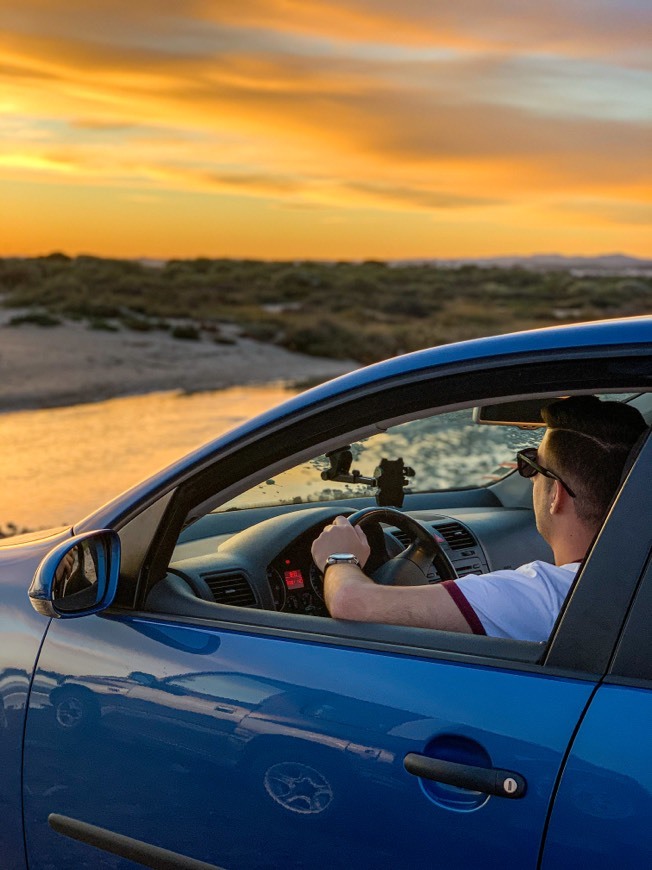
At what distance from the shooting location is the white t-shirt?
2.26 metres

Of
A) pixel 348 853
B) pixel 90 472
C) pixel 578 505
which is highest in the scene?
pixel 578 505

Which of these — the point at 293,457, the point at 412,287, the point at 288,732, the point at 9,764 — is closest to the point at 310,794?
the point at 288,732

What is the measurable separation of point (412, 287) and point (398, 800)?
88630 mm

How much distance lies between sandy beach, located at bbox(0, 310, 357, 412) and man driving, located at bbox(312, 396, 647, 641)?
65.5ft

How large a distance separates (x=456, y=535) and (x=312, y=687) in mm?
1836

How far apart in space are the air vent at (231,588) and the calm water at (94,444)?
6.82m

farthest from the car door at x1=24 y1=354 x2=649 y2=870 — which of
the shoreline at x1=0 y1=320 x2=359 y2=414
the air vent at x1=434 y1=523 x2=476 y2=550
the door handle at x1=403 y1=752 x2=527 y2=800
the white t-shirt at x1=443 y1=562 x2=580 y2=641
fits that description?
the shoreline at x1=0 y1=320 x2=359 y2=414

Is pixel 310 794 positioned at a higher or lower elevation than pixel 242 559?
lower

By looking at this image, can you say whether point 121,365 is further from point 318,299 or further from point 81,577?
point 318,299

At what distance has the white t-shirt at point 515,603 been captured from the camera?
2.26 meters

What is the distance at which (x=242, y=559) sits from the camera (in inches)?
118

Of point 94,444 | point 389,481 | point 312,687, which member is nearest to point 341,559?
point 312,687

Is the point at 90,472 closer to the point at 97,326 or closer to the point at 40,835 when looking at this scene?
the point at 40,835

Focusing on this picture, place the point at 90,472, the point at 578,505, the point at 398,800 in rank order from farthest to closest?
the point at 90,472
the point at 578,505
the point at 398,800
